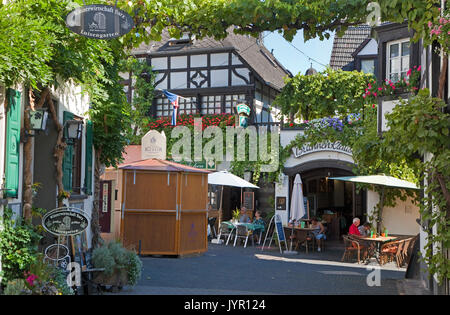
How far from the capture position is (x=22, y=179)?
8273mm

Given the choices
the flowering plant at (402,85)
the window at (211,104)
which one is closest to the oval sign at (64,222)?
the flowering plant at (402,85)

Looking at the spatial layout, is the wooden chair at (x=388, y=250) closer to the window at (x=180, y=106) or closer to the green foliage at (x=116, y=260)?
the green foliage at (x=116, y=260)

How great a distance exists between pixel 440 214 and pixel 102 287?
4.74 metres

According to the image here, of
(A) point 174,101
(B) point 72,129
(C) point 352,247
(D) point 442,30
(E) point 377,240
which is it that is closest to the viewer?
(D) point 442,30

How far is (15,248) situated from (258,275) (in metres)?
5.46

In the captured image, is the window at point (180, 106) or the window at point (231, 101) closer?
the window at point (231, 101)

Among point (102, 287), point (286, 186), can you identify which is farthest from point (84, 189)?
point (286, 186)

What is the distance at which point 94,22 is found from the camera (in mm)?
7512

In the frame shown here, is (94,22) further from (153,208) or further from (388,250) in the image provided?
(388,250)

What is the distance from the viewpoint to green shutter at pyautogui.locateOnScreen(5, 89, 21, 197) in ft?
24.8

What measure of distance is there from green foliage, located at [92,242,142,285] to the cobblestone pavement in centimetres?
27

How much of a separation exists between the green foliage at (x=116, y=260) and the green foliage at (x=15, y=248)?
1.16 meters

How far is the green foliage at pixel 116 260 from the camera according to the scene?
8688mm

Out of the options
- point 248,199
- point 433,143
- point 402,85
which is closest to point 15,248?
point 433,143
